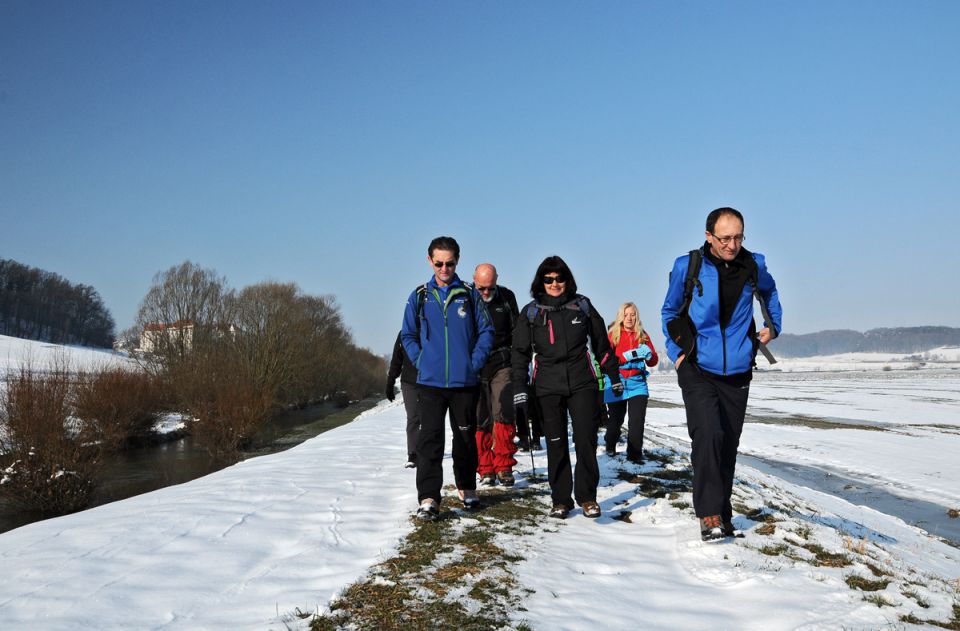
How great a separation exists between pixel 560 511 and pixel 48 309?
11667 cm

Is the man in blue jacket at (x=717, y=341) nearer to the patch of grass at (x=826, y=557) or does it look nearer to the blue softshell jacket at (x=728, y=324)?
the blue softshell jacket at (x=728, y=324)

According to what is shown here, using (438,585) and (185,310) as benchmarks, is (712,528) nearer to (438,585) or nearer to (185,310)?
(438,585)

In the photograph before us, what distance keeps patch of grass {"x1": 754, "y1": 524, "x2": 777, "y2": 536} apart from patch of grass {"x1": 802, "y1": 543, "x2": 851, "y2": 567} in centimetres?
34

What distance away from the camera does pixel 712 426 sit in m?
4.60

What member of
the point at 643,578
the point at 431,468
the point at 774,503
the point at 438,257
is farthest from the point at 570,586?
the point at 774,503

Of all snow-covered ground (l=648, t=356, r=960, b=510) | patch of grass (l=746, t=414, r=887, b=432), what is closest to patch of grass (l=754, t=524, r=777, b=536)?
snow-covered ground (l=648, t=356, r=960, b=510)

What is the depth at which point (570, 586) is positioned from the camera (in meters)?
3.85

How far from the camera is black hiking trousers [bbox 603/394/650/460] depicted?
26.9 feet

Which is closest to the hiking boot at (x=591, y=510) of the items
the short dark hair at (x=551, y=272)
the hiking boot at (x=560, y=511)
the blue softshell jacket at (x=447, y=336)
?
the hiking boot at (x=560, y=511)

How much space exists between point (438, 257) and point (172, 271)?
44.3m

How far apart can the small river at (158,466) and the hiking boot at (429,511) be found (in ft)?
35.0

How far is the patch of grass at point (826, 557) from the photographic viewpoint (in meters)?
4.32

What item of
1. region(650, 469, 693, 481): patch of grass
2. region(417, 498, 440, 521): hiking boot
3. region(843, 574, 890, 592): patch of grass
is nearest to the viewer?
region(843, 574, 890, 592): patch of grass

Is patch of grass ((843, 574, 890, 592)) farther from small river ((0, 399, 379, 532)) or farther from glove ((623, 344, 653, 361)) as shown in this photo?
small river ((0, 399, 379, 532))
